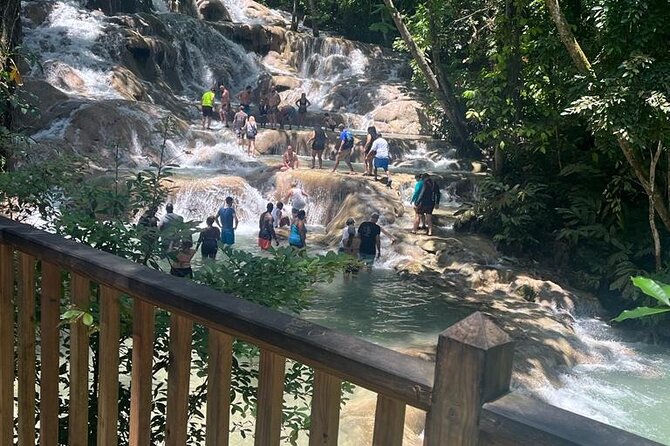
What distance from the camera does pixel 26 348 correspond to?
249cm

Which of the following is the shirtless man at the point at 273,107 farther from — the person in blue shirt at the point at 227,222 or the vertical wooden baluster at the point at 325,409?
the vertical wooden baluster at the point at 325,409

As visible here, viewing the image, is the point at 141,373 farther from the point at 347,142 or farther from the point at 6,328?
the point at 347,142

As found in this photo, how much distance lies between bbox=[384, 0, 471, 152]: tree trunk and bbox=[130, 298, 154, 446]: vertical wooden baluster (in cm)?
1717

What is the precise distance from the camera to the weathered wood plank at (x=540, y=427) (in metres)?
1.08

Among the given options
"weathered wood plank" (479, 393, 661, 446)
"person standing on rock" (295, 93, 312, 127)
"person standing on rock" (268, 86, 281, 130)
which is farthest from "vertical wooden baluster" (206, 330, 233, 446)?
"person standing on rock" (295, 93, 312, 127)

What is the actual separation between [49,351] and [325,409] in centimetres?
120

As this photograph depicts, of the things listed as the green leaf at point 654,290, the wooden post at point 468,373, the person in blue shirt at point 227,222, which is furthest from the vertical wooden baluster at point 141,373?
the person in blue shirt at point 227,222

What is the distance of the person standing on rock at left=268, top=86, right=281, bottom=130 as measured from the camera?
80.7ft

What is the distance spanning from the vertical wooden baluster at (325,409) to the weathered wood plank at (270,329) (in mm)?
55

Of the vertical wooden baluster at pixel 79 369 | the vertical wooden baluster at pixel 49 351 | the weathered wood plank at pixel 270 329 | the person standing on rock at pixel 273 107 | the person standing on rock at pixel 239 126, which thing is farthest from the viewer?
the person standing on rock at pixel 273 107

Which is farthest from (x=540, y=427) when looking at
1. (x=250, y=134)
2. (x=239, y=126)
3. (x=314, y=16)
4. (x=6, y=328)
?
(x=314, y=16)

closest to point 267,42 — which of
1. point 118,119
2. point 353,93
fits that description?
point 353,93

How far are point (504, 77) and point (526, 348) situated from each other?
27.2 feet

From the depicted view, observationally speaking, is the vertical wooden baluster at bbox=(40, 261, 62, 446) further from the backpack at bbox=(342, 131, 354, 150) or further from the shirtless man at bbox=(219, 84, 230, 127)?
the shirtless man at bbox=(219, 84, 230, 127)
